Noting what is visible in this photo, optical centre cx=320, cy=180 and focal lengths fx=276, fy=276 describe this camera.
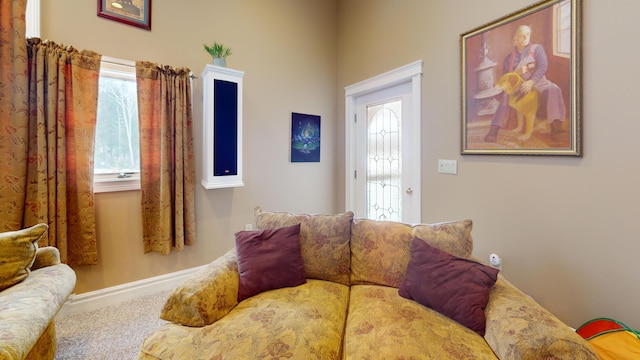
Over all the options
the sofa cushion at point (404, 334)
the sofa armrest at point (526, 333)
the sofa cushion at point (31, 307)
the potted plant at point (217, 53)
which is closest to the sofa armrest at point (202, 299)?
the sofa cushion at point (31, 307)

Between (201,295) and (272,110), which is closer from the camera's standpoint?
(201,295)

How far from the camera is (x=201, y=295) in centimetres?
133

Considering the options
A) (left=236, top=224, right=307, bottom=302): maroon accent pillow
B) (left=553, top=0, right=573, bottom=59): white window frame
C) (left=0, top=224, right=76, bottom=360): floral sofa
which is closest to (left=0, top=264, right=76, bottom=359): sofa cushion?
(left=0, top=224, right=76, bottom=360): floral sofa

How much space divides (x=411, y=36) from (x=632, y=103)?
1815 mm

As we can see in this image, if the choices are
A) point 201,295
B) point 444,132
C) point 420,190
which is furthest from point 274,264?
point 444,132

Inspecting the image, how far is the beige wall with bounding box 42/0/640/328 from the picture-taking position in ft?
5.54

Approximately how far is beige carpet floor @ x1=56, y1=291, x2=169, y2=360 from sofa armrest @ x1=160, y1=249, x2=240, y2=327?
0.82 m

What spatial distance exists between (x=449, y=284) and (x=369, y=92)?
8.34ft

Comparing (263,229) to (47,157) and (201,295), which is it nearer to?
(201,295)

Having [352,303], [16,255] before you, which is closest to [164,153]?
[16,255]

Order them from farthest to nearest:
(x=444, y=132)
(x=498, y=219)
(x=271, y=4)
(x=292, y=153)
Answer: (x=292, y=153)
(x=271, y=4)
(x=444, y=132)
(x=498, y=219)

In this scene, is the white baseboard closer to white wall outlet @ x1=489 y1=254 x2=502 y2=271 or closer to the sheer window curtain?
the sheer window curtain

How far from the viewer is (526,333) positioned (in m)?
1.08

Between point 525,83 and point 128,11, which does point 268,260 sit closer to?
point 525,83
